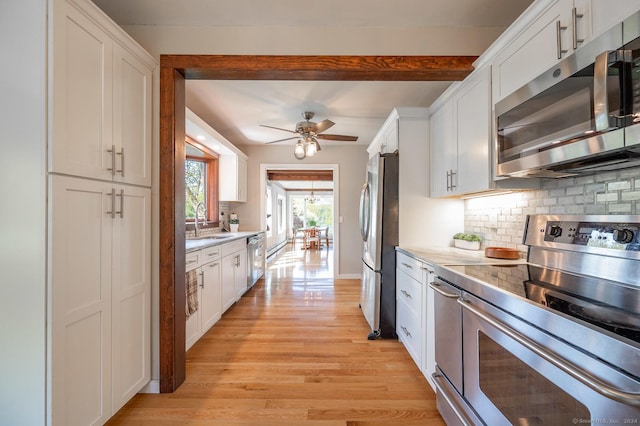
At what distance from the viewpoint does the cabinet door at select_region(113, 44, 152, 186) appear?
1518 millimetres

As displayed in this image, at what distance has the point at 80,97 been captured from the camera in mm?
1294

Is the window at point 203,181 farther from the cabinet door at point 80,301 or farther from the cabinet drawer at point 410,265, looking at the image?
the cabinet drawer at point 410,265

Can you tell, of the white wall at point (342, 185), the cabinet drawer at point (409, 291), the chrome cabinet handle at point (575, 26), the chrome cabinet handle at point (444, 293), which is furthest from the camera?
the white wall at point (342, 185)

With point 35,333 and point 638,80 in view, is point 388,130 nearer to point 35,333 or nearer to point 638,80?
point 638,80

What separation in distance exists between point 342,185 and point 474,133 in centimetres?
316

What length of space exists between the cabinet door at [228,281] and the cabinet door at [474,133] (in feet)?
7.95

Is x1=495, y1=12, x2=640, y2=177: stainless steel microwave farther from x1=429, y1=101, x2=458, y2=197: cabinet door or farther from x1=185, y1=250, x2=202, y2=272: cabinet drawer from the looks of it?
x1=185, y1=250, x2=202, y2=272: cabinet drawer

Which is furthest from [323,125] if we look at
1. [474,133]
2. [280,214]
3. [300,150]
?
Answer: [280,214]

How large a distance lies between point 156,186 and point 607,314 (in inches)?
86.1

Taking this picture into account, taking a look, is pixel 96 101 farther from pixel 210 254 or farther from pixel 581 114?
pixel 581 114

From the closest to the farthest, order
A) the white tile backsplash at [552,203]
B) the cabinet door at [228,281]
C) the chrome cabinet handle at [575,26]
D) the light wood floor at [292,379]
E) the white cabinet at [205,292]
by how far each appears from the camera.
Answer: the chrome cabinet handle at [575,26]
the white tile backsplash at [552,203]
the light wood floor at [292,379]
the white cabinet at [205,292]
the cabinet door at [228,281]

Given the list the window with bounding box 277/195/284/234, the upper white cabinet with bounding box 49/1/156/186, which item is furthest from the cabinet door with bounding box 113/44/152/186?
the window with bounding box 277/195/284/234

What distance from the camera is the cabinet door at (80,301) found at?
1.18 meters

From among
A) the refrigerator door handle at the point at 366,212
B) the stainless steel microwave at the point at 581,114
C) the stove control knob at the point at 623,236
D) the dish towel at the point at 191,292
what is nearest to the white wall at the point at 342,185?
the refrigerator door handle at the point at 366,212
